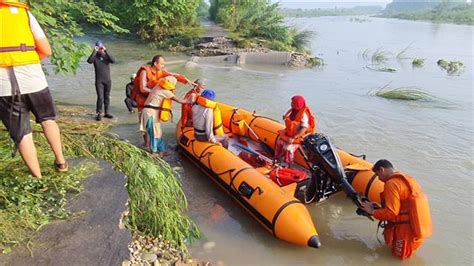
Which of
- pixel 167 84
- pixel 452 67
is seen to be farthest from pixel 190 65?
pixel 452 67

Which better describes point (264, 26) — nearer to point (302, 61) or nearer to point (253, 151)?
point (302, 61)

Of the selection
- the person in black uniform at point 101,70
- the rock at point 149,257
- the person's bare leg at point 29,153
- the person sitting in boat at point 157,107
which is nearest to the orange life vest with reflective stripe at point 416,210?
the rock at point 149,257

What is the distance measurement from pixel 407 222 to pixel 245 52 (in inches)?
509

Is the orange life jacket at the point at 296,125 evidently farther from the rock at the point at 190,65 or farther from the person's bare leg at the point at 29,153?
the rock at the point at 190,65

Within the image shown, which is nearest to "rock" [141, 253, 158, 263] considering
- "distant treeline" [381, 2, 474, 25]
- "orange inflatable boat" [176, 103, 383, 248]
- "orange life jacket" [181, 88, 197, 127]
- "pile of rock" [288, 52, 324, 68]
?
"orange inflatable boat" [176, 103, 383, 248]

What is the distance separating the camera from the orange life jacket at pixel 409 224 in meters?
3.73

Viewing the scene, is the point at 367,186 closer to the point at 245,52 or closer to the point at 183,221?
the point at 183,221

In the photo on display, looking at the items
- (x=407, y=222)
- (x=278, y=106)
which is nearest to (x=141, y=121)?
(x=407, y=222)

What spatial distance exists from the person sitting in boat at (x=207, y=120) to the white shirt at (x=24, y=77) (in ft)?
9.25

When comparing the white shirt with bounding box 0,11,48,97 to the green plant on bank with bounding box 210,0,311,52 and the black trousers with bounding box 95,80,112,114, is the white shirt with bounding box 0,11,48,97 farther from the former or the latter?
the green plant on bank with bounding box 210,0,311,52

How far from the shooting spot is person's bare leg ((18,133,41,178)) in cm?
278

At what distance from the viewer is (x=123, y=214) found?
2969 millimetres

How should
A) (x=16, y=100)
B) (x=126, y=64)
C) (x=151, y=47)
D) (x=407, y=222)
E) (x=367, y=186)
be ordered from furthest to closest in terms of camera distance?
(x=151, y=47)
(x=126, y=64)
(x=367, y=186)
(x=407, y=222)
(x=16, y=100)

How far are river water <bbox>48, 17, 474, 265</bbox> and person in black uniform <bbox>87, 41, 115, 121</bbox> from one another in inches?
22.2
